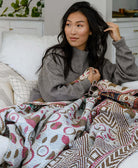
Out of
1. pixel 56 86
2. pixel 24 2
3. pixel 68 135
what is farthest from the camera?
pixel 24 2

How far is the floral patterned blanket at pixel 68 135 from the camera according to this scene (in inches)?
36.9

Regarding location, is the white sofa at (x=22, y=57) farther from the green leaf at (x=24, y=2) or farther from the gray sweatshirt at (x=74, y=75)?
the green leaf at (x=24, y=2)

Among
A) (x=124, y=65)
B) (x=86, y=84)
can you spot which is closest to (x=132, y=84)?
(x=124, y=65)

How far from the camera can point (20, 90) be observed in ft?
4.94

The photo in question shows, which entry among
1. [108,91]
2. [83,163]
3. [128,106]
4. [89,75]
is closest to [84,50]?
[89,75]

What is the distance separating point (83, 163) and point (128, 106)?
0.47m

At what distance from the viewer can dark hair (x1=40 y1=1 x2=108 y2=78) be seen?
1.58 metres

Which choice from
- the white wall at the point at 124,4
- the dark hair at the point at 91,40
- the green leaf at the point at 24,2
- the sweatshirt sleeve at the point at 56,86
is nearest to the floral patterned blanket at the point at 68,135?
the sweatshirt sleeve at the point at 56,86

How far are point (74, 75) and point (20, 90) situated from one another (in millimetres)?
325

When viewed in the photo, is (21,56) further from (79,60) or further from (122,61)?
(122,61)

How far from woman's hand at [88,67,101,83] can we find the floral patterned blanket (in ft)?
0.96

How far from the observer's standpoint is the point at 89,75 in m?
1.56

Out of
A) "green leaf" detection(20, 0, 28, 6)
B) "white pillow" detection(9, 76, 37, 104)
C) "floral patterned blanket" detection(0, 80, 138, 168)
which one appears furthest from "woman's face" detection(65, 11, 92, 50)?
"green leaf" detection(20, 0, 28, 6)

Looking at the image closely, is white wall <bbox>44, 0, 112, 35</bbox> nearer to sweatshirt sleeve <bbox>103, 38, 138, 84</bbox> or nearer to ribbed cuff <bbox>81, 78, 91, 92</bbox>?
sweatshirt sleeve <bbox>103, 38, 138, 84</bbox>
